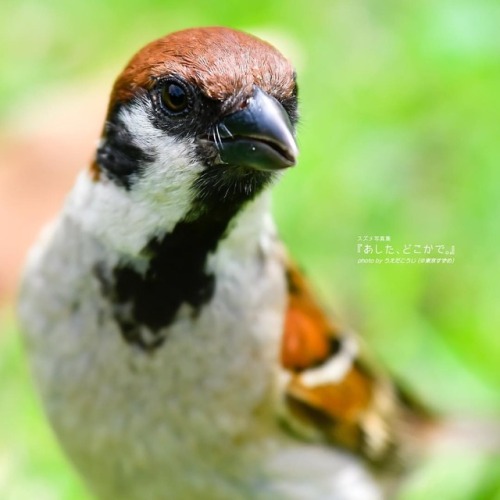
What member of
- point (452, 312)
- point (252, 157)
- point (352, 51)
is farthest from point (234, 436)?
point (352, 51)

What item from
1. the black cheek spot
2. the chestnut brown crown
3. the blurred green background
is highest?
the blurred green background

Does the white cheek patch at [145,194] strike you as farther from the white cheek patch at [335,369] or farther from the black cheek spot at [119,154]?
the white cheek patch at [335,369]

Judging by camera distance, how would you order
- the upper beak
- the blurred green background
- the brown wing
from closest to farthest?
the upper beak → the brown wing → the blurred green background

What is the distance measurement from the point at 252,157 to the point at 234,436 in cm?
74

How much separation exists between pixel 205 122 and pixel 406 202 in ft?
6.49

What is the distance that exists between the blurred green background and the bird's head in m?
1.36

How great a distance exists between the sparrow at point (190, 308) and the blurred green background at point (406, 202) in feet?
2.19

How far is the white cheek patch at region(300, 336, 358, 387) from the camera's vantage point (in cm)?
267

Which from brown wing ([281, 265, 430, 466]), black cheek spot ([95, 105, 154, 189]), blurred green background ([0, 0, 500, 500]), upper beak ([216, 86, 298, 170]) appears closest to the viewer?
upper beak ([216, 86, 298, 170])

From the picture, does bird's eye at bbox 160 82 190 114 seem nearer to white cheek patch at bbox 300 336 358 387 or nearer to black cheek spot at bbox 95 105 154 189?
black cheek spot at bbox 95 105 154 189

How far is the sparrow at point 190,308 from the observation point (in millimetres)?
2016

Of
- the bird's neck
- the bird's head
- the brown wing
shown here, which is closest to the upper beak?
the bird's head

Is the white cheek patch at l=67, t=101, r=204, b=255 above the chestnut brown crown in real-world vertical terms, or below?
below

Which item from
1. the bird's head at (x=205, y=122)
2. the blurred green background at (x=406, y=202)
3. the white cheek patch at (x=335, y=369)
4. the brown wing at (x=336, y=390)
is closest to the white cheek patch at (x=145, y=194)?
the bird's head at (x=205, y=122)
